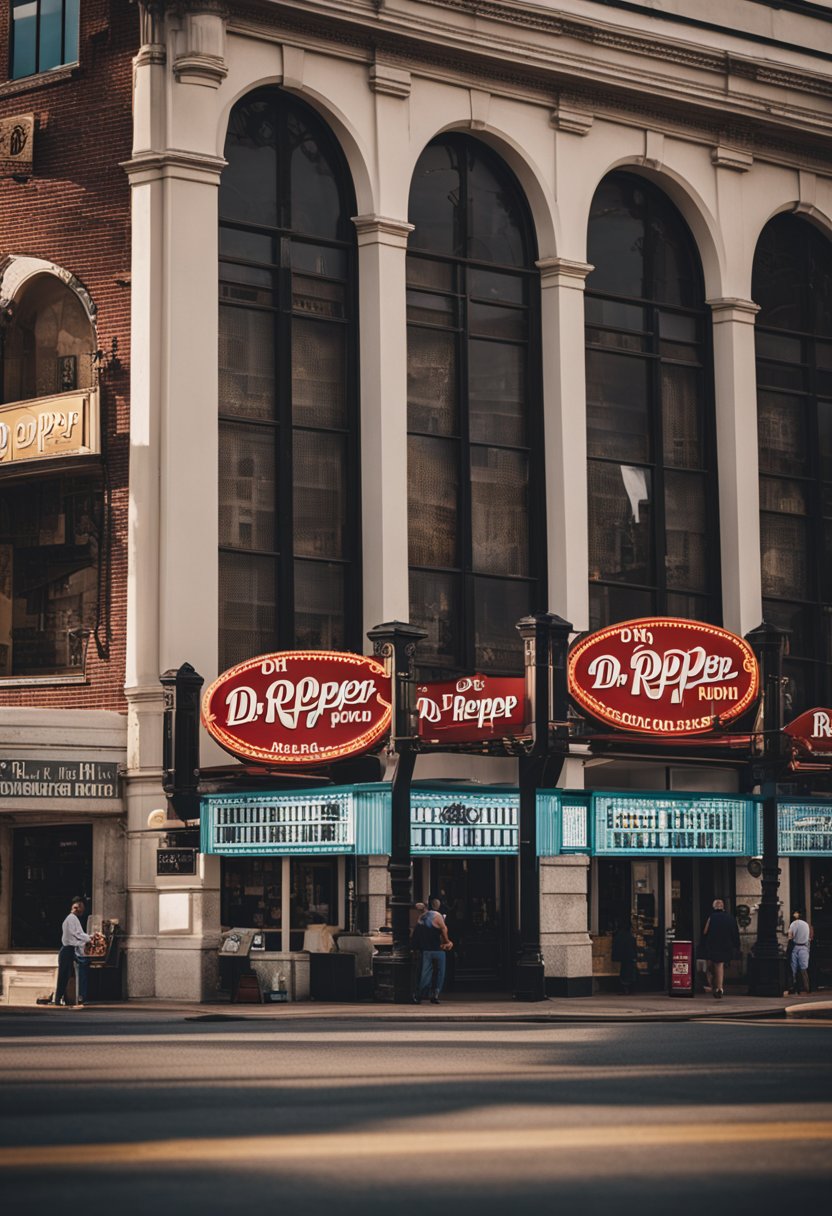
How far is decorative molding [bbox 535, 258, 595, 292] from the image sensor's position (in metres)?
41.9

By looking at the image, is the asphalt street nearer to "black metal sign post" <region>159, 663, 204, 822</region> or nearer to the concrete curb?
the concrete curb

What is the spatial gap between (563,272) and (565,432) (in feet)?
11.0

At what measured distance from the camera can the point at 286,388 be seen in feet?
127

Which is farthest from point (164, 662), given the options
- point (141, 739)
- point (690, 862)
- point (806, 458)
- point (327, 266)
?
point (806, 458)

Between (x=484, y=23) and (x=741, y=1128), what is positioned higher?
(x=484, y=23)

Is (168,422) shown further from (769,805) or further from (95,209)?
(769,805)

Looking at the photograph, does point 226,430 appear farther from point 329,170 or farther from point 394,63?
point 394,63

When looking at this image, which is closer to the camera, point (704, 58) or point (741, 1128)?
point (741, 1128)

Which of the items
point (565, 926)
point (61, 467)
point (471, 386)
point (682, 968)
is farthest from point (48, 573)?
point (682, 968)

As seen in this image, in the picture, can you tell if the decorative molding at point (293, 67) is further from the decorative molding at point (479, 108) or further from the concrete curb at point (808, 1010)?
the concrete curb at point (808, 1010)

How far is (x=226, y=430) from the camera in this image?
124ft

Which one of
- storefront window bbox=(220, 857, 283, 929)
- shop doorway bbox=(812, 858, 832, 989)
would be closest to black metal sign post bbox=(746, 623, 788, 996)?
shop doorway bbox=(812, 858, 832, 989)

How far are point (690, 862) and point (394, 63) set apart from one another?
56.8 ft

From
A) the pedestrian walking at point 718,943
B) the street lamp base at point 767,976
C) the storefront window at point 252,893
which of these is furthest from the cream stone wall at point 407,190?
the street lamp base at point 767,976
